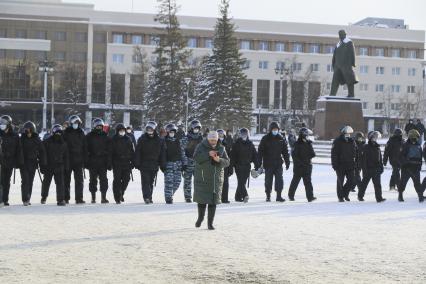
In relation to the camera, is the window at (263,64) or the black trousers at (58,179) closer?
the black trousers at (58,179)

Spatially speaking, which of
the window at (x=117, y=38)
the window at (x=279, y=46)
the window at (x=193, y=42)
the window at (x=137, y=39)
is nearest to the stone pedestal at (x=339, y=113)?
the window at (x=193, y=42)

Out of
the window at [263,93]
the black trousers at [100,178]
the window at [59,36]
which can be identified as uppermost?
the window at [59,36]

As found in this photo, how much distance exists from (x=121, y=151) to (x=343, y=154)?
503 centimetres

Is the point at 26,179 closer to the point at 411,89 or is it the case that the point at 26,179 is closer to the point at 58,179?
the point at 58,179

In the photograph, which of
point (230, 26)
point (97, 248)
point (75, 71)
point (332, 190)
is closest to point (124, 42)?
point (75, 71)

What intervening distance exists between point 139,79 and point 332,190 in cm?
6048

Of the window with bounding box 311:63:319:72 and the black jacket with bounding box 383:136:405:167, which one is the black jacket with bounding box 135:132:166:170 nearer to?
the black jacket with bounding box 383:136:405:167

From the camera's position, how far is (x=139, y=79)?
78.6m

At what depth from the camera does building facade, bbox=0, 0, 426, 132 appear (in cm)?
8531

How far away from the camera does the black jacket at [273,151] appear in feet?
51.5

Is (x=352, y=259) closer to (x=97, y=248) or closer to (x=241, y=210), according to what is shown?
(x=97, y=248)

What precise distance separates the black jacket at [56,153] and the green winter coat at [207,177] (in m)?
4.39

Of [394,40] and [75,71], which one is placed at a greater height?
[394,40]

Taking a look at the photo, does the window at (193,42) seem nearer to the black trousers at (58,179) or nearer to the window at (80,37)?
the window at (80,37)
